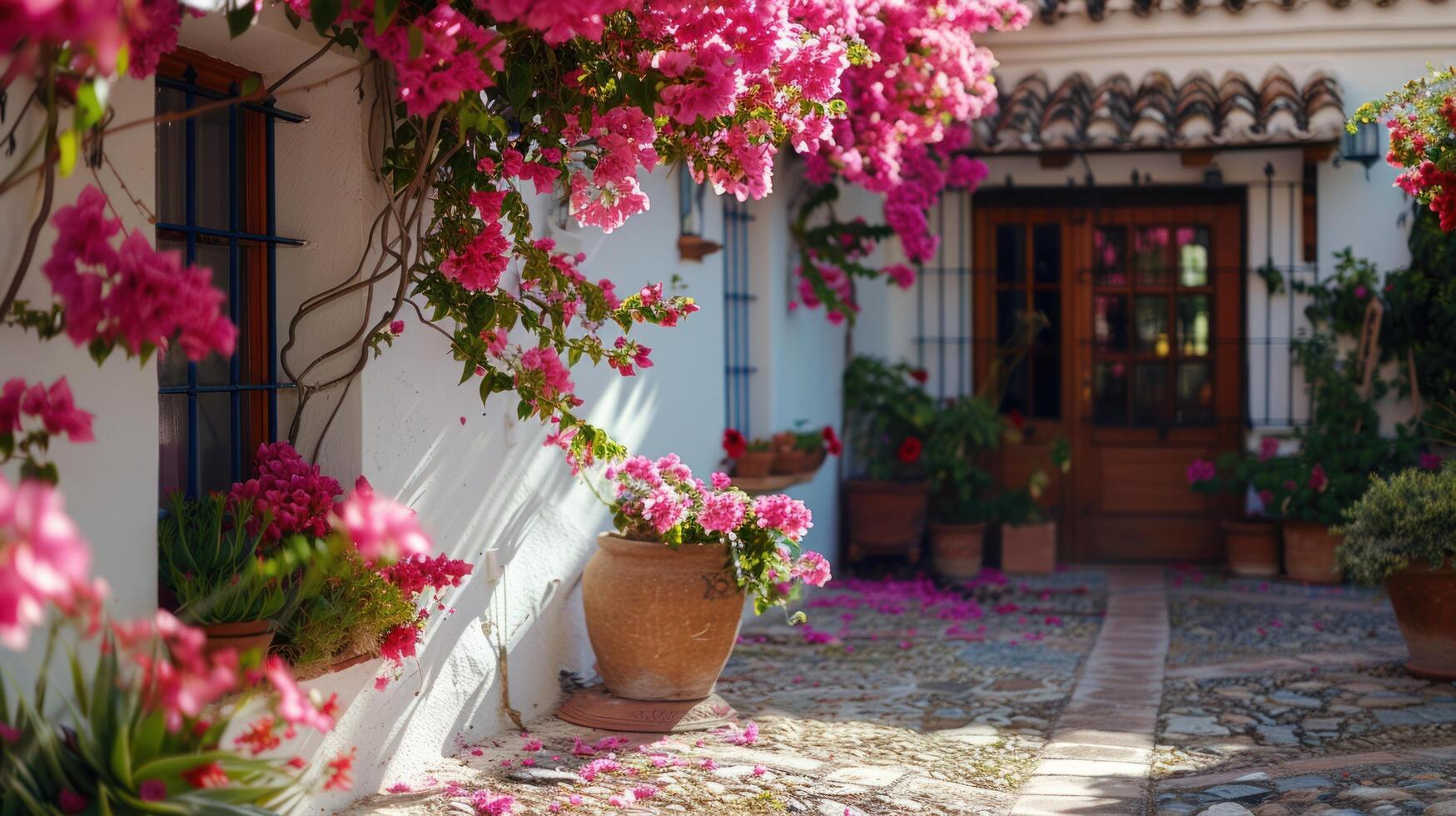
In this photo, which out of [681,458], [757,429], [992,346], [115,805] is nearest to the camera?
[115,805]

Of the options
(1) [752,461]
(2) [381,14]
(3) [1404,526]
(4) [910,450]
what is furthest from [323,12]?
(4) [910,450]

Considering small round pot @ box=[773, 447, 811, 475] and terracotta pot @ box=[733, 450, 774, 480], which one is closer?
terracotta pot @ box=[733, 450, 774, 480]

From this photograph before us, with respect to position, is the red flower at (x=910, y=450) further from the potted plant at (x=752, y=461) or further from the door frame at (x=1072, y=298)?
the potted plant at (x=752, y=461)

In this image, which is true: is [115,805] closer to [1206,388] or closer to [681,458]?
[681,458]

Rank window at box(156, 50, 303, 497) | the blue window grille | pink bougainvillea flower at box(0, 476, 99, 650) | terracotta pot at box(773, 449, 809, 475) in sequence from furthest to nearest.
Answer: the blue window grille, terracotta pot at box(773, 449, 809, 475), window at box(156, 50, 303, 497), pink bougainvillea flower at box(0, 476, 99, 650)

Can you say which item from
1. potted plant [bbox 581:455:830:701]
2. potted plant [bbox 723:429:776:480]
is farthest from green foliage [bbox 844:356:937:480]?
potted plant [bbox 581:455:830:701]

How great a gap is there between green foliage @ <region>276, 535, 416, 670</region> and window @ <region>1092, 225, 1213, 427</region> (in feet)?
21.7

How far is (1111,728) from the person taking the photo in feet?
16.5

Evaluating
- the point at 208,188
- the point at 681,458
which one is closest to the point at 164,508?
the point at 208,188

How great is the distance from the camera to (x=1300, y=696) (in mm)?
5484

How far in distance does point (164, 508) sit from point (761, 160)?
1.83m

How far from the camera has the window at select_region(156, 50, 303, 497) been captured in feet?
11.5

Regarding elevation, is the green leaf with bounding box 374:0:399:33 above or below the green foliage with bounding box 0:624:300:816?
above

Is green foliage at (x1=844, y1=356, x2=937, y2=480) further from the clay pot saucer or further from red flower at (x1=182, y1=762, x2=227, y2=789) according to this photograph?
red flower at (x1=182, y1=762, x2=227, y2=789)
